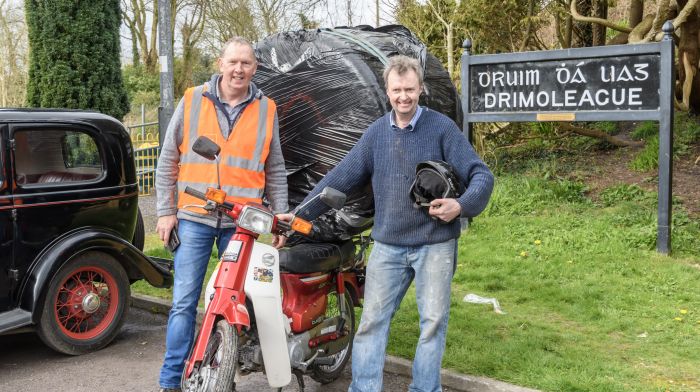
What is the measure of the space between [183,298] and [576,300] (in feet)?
11.0

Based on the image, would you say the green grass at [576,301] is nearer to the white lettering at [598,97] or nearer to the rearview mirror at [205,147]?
the white lettering at [598,97]

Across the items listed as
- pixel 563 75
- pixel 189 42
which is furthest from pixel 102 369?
pixel 189 42

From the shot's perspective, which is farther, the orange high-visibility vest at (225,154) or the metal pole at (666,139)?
the metal pole at (666,139)

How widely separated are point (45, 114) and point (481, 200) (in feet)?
11.4

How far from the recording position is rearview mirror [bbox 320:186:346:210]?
3473 millimetres

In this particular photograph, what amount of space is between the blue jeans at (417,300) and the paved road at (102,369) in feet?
2.95

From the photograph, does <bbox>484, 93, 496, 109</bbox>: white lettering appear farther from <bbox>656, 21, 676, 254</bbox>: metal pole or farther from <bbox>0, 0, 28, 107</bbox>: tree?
<bbox>0, 0, 28, 107</bbox>: tree

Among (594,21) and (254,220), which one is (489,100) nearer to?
(594,21)

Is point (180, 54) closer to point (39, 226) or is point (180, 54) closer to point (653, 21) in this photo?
point (653, 21)

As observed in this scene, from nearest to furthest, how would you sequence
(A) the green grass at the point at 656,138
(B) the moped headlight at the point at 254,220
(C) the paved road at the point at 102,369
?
(B) the moped headlight at the point at 254,220, (C) the paved road at the point at 102,369, (A) the green grass at the point at 656,138

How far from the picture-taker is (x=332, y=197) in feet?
11.4

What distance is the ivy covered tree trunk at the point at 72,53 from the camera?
13.9 m

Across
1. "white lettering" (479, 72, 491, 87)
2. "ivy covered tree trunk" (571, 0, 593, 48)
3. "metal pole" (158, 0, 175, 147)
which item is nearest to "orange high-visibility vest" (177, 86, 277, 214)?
"metal pole" (158, 0, 175, 147)

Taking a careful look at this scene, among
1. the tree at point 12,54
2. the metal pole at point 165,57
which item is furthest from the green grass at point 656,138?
the tree at point 12,54
